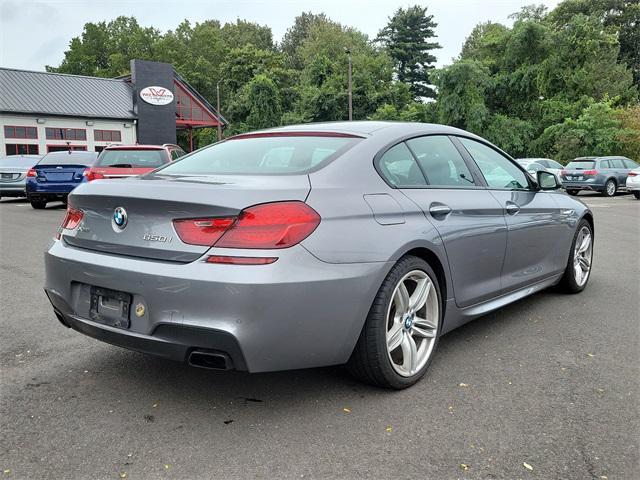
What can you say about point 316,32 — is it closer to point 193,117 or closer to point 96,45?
point 96,45

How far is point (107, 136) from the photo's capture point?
3700cm

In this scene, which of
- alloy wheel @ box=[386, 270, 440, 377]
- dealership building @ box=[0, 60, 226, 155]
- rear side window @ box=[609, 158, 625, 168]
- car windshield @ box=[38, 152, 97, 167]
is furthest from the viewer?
dealership building @ box=[0, 60, 226, 155]

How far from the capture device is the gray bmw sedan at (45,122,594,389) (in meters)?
2.51

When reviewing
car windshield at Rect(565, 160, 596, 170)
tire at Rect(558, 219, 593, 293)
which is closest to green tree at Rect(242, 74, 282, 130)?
car windshield at Rect(565, 160, 596, 170)

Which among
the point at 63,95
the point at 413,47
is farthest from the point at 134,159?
the point at 413,47

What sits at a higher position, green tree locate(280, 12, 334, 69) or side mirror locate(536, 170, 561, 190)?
green tree locate(280, 12, 334, 69)

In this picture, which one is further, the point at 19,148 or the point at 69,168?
the point at 19,148

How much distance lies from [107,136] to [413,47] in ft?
116

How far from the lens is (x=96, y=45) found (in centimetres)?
7081

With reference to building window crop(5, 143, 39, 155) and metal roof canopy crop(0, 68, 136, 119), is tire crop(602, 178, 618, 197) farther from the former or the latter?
building window crop(5, 143, 39, 155)

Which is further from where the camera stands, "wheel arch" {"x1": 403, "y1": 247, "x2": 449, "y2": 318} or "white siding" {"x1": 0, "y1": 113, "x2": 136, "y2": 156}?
"white siding" {"x1": 0, "y1": 113, "x2": 136, "y2": 156}

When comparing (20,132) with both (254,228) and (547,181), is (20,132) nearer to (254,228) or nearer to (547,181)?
(547,181)

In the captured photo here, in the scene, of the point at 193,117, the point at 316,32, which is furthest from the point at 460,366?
the point at 316,32

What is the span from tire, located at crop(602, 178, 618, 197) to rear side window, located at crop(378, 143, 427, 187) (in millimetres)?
20470
